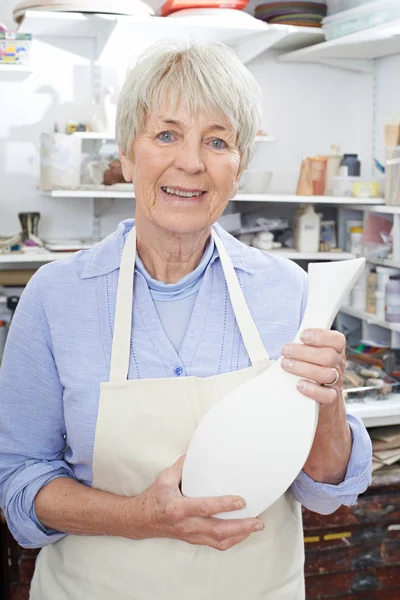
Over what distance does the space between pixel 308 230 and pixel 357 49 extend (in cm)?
62

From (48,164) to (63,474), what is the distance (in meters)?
1.45

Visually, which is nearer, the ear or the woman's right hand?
the woman's right hand

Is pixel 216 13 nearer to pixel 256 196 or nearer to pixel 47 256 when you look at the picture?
pixel 256 196

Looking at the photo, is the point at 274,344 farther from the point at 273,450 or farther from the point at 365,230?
the point at 365,230

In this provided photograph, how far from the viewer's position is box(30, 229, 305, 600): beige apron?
1.18 m

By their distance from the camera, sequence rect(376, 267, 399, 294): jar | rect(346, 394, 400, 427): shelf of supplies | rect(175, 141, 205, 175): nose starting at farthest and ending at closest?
rect(376, 267, 399, 294): jar < rect(346, 394, 400, 427): shelf of supplies < rect(175, 141, 205, 175): nose

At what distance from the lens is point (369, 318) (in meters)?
2.64

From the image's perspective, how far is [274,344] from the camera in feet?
4.02

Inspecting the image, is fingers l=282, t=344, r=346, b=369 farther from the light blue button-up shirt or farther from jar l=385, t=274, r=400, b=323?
jar l=385, t=274, r=400, b=323

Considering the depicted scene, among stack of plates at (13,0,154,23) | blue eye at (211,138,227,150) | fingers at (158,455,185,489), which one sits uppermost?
stack of plates at (13,0,154,23)

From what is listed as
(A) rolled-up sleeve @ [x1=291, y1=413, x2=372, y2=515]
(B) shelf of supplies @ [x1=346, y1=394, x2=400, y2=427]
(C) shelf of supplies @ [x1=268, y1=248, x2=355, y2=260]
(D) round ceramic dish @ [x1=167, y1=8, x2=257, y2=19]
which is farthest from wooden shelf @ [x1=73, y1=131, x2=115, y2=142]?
(A) rolled-up sleeve @ [x1=291, y1=413, x2=372, y2=515]

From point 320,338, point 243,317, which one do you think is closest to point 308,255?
point 243,317

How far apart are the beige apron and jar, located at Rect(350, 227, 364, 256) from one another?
161 cm

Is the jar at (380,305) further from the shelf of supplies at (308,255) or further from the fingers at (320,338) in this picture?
the fingers at (320,338)
